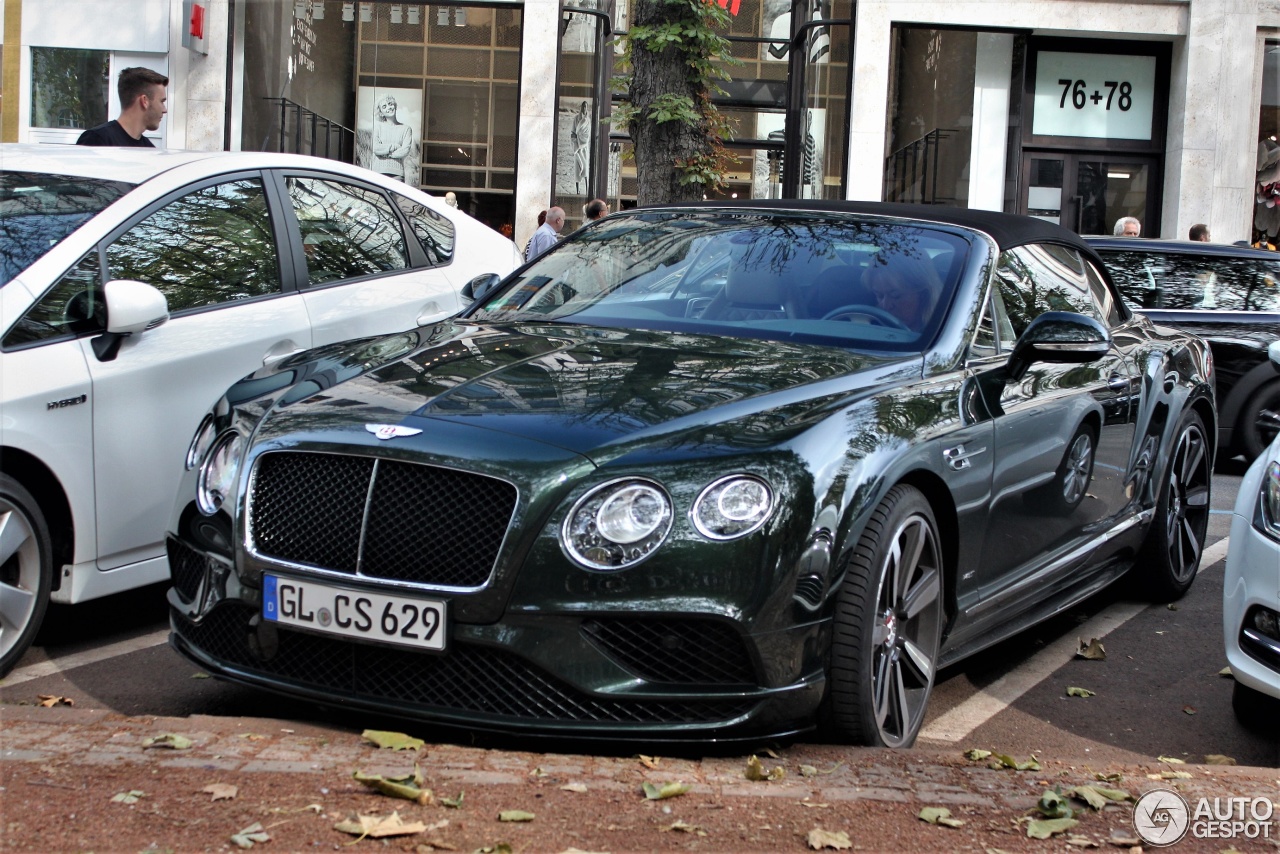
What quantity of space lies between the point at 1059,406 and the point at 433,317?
2722 millimetres

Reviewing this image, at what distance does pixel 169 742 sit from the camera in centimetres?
342

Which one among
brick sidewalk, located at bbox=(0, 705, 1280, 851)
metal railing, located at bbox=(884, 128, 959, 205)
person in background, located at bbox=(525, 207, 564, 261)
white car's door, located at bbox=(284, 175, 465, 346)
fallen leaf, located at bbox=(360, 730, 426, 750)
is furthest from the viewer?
metal railing, located at bbox=(884, 128, 959, 205)

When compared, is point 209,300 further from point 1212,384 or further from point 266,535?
point 1212,384

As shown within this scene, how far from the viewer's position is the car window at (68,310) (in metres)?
4.57

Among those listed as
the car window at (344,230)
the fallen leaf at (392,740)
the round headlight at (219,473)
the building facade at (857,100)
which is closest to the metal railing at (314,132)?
the building facade at (857,100)

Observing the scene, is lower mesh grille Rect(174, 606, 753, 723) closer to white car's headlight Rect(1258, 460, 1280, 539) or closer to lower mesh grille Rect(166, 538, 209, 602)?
lower mesh grille Rect(166, 538, 209, 602)

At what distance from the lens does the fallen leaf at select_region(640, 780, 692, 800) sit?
10.4ft

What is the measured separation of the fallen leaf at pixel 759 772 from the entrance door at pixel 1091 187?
17.5 metres

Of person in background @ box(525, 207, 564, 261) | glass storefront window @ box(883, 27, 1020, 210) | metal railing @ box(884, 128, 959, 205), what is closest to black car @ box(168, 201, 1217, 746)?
person in background @ box(525, 207, 564, 261)

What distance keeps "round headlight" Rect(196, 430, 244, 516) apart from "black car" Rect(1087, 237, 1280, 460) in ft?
25.7

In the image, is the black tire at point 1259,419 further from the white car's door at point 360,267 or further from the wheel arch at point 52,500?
the wheel arch at point 52,500

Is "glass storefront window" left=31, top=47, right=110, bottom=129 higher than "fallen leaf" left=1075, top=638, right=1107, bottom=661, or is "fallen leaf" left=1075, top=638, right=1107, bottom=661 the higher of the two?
"glass storefront window" left=31, top=47, right=110, bottom=129

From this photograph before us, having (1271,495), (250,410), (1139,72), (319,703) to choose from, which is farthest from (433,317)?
(1139,72)

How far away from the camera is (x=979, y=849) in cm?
300
